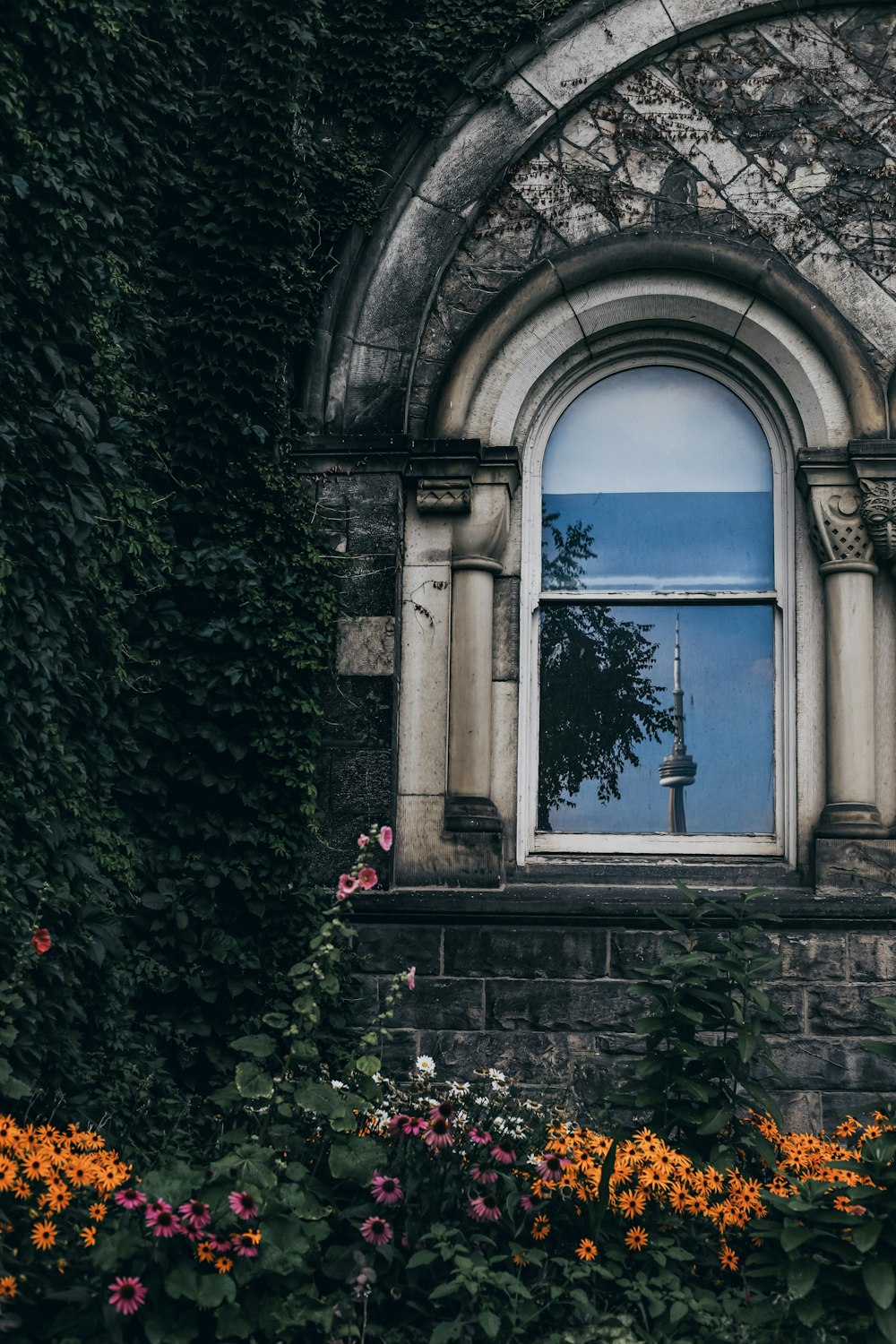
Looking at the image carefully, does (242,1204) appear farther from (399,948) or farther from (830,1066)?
(830,1066)

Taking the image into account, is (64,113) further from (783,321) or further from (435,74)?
(783,321)

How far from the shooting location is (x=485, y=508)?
6.30 m

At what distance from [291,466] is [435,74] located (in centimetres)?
198

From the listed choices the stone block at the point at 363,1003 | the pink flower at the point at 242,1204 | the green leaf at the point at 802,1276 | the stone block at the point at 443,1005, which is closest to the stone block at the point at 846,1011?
the stone block at the point at 443,1005

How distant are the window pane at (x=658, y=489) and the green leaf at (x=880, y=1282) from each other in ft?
11.3

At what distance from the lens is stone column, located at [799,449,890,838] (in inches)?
233

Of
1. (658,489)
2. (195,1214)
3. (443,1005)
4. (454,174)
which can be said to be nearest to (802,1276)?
(195,1214)

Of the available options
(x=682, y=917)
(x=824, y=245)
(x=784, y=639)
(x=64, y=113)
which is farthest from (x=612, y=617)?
(x=64, y=113)

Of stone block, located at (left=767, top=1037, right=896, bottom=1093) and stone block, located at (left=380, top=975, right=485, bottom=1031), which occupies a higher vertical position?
stone block, located at (left=380, top=975, right=485, bottom=1031)

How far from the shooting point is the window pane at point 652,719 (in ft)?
20.5

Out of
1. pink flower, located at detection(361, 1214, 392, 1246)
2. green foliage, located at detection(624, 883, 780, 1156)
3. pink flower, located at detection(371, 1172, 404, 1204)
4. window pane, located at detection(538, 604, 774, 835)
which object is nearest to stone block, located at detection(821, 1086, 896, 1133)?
window pane, located at detection(538, 604, 774, 835)

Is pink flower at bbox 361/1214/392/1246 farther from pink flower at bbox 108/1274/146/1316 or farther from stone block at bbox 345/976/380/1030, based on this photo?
stone block at bbox 345/976/380/1030

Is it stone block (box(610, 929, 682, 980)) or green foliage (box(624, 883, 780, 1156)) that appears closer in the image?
green foliage (box(624, 883, 780, 1156))

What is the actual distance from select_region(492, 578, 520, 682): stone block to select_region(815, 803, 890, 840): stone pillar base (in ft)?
4.85
